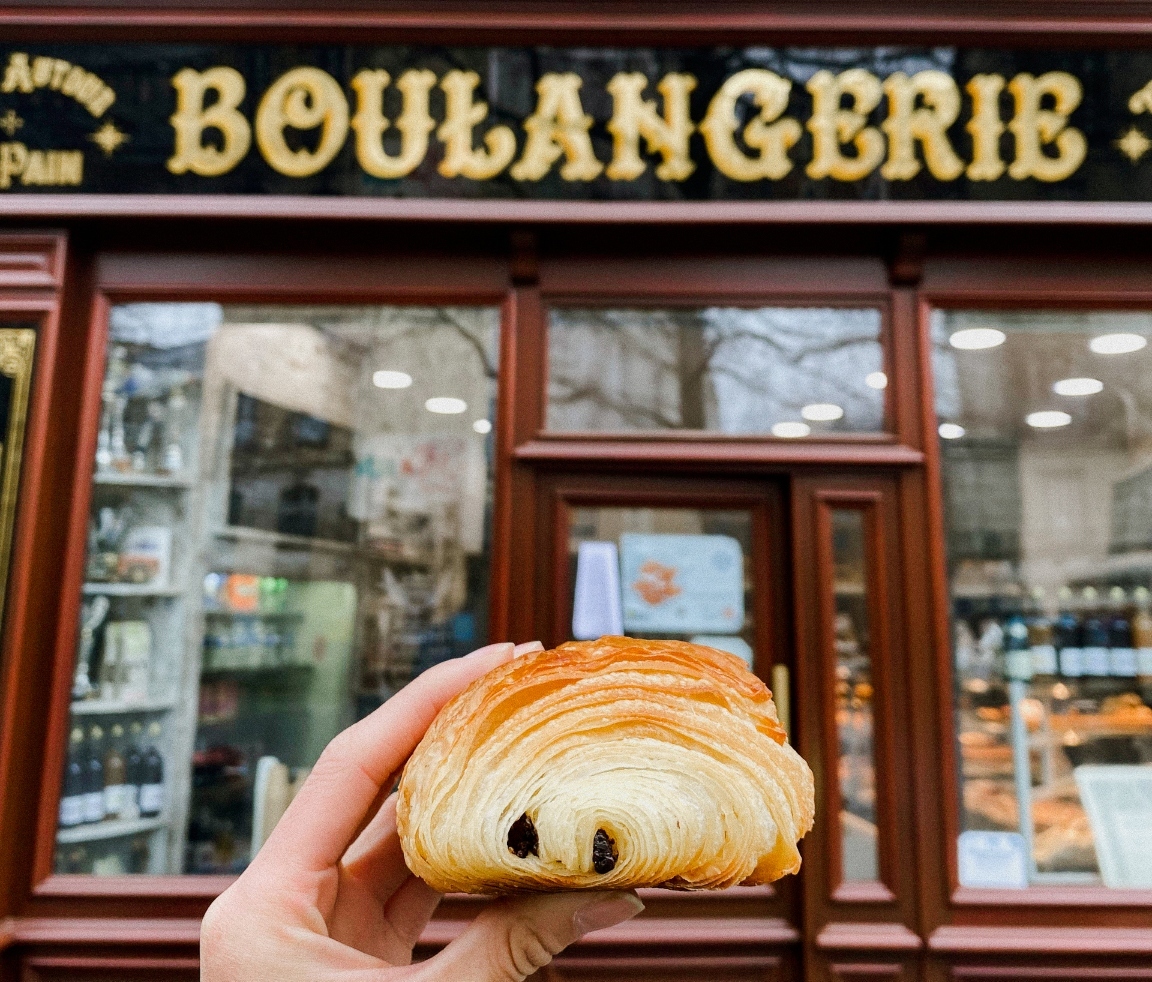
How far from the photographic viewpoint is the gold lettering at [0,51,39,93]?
13.6 feet

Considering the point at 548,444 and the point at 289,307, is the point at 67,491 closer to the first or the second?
the point at 289,307

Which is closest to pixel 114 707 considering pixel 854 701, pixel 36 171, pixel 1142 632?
pixel 36 171

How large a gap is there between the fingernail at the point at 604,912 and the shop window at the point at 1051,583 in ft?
9.76

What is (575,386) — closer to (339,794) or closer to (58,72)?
(339,794)

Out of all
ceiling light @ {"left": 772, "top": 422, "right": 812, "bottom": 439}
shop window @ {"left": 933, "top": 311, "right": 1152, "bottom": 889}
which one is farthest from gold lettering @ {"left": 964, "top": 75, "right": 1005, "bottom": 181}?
ceiling light @ {"left": 772, "top": 422, "right": 812, "bottom": 439}

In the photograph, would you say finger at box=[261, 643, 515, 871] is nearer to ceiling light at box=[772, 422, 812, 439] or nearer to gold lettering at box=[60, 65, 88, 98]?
ceiling light at box=[772, 422, 812, 439]

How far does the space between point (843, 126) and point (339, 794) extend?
3.88m

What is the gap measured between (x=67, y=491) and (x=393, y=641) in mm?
1695

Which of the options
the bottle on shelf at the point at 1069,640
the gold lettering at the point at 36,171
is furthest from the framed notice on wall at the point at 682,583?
the gold lettering at the point at 36,171

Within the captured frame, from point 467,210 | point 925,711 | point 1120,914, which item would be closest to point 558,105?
point 467,210

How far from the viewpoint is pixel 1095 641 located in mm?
4012

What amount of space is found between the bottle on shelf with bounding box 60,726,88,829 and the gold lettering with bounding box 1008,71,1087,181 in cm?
517

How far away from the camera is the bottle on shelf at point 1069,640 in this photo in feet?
13.2

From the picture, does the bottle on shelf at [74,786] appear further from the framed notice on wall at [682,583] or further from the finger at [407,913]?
the finger at [407,913]
